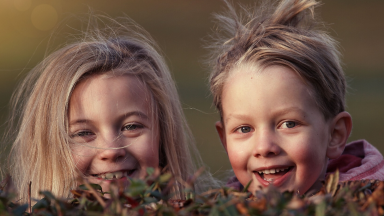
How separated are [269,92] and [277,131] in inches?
7.1

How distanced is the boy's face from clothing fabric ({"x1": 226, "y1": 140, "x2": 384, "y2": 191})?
289mm

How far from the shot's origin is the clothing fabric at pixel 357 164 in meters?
2.28

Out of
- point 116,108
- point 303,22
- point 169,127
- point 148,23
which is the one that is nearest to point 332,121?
point 303,22

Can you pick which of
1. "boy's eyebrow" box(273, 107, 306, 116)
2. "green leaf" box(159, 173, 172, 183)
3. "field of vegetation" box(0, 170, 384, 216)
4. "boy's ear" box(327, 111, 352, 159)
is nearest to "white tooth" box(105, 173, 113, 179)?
"boy's eyebrow" box(273, 107, 306, 116)

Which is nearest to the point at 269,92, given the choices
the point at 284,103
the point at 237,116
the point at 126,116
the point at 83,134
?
the point at 284,103

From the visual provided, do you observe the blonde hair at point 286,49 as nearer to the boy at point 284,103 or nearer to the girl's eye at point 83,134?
the boy at point 284,103

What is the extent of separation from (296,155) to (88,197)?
49.7 inches

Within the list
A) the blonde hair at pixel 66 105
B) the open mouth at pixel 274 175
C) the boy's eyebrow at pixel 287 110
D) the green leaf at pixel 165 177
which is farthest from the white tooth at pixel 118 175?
the green leaf at pixel 165 177

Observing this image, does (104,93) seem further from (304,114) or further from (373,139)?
(373,139)

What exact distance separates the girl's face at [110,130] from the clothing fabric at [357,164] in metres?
0.58

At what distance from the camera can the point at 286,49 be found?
6.99 ft

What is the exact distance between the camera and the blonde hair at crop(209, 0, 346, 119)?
2111 mm

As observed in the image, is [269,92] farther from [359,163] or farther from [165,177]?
[165,177]

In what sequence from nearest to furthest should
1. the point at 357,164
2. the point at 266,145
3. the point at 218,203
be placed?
the point at 218,203 < the point at 266,145 < the point at 357,164
